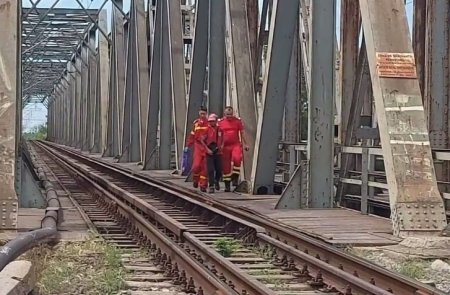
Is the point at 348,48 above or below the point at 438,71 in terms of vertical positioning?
above

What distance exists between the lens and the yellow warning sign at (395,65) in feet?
29.2

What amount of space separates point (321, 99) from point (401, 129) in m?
2.73

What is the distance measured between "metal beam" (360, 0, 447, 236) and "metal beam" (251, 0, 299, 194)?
313 cm

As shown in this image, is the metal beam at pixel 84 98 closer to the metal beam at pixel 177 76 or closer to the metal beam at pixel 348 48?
the metal beam at pixel 177 76

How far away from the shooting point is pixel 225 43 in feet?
55.8

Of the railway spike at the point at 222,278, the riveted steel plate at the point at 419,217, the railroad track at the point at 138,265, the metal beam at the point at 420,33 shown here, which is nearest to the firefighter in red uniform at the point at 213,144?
the railroad track at the point at 138,265

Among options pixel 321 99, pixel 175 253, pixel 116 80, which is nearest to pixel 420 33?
pixel 321 99

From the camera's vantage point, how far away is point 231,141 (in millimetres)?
14273

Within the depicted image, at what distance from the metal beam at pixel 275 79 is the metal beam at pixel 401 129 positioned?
123 inches

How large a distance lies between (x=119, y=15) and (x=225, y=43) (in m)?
17.7

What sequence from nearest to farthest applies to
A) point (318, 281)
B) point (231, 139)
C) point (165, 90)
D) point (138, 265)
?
point (318, 281), point (138, 265), point (231, 139), point (165, 90)

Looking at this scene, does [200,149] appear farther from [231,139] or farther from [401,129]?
[401,129]

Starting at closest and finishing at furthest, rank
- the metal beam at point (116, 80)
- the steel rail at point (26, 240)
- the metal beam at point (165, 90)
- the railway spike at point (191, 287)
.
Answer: the steel rail at point (26, 240)
the railway spike at point (191, 287)
the metal beam at point (165, 90)
the metal beam at point (116, 80)

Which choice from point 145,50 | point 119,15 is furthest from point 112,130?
point 145,50
